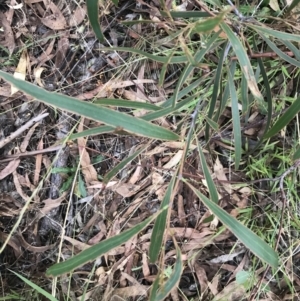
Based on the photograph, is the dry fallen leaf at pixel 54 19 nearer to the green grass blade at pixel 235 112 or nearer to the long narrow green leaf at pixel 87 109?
the green grass blade at pixel 235 112

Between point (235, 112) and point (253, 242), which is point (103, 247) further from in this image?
point (235, 112)

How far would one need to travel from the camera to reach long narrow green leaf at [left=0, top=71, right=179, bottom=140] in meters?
0.56

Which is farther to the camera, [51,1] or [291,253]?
[51,1]

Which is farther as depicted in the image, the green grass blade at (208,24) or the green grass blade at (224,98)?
the green grass blade at (224,98)

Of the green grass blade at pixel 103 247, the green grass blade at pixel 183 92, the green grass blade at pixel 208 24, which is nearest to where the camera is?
the green grass blade at pixel 208 24

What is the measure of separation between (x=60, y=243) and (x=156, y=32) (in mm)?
648

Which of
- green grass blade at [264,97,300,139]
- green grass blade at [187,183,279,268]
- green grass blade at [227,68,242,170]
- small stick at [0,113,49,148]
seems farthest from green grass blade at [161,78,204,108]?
small stick at [0,113,49,148]

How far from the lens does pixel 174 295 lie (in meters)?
1.22

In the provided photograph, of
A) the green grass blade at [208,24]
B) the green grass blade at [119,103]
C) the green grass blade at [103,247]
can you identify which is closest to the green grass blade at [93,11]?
the green grass blade at [119,103]

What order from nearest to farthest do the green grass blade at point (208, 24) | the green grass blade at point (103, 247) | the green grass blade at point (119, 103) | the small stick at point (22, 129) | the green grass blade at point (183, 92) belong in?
the green grass blade at point (208, 24)
the green grass blade at point (103, 247)
the green grass blade at point (119, 103)
the green grass blade at point (183, 92)
the small stick at point (22, 129)

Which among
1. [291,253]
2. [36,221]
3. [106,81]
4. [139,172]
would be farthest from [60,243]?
[291,253]

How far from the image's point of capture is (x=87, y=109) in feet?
1.97

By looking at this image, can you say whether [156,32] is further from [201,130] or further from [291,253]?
[291,253]

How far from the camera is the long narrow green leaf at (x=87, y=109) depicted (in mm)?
565
